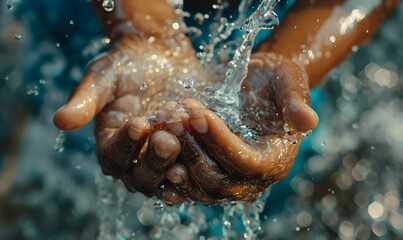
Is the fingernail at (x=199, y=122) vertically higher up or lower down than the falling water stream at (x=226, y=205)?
higher up

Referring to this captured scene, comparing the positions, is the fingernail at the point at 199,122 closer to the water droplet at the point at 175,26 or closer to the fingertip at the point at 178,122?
the fingertip at the point at 178,122

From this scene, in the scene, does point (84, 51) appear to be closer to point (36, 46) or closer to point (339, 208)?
point (36, 46)

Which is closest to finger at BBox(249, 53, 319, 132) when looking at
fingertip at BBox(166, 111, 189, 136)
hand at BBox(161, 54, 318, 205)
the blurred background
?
hand at BBox(161, 54, 318, 205)

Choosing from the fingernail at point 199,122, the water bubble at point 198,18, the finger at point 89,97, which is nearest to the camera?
the fingernail at point 199,122

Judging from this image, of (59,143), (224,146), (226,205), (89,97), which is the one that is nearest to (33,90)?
(59,143)

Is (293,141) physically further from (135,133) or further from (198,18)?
(198,18)

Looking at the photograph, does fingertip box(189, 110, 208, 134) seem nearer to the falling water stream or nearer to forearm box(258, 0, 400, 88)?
the falling water stream

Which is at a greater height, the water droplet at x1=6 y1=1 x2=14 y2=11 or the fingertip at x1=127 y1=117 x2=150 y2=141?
the fingertip at x1=127 y1=117 x2=150 y2=141

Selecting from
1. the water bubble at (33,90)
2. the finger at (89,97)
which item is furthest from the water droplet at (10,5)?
the finger at (89,97)
